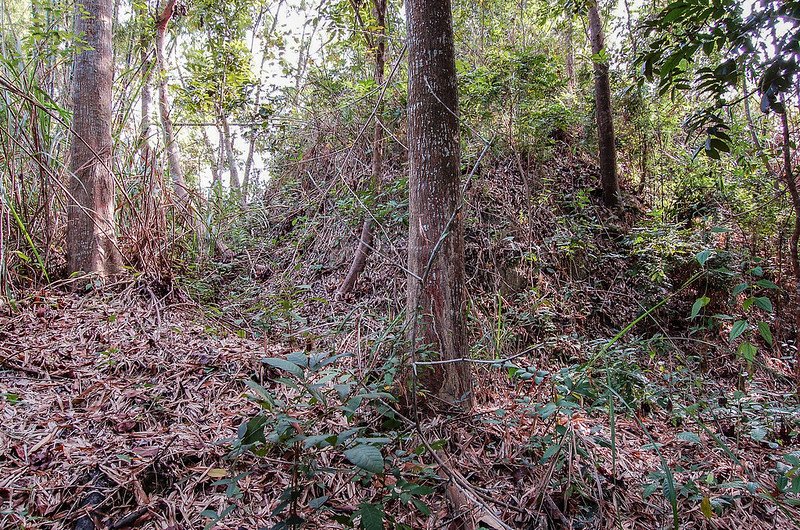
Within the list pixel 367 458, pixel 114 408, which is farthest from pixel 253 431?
pixel 114 408

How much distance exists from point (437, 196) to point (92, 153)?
2.66m

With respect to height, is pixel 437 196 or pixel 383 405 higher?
pixel 437 196

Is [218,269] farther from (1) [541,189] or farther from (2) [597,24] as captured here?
(2) [597,24]

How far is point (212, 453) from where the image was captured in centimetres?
175

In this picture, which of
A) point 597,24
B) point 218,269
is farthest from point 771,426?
point 597,24

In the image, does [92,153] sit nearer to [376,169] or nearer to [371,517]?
[376,169]

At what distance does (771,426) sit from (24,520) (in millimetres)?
3316

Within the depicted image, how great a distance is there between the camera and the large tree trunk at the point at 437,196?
2.23 meters

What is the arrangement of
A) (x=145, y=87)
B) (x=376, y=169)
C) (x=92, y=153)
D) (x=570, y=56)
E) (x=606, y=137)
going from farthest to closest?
(x=570, y=56), (x=145, y=87), (x=606, y=137), (x=376, y=169), (x=92, y=153)

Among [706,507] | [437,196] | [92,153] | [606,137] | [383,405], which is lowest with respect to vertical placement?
[706,507]

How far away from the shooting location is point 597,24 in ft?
19.0

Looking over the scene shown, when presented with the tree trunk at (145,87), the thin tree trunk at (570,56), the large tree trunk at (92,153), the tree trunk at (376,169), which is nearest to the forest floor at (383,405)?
the tree trunk at (376,169)

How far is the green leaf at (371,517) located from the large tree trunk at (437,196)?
1.13 m

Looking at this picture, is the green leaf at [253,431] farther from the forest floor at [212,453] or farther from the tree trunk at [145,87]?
the tree trunk at [145,87]
